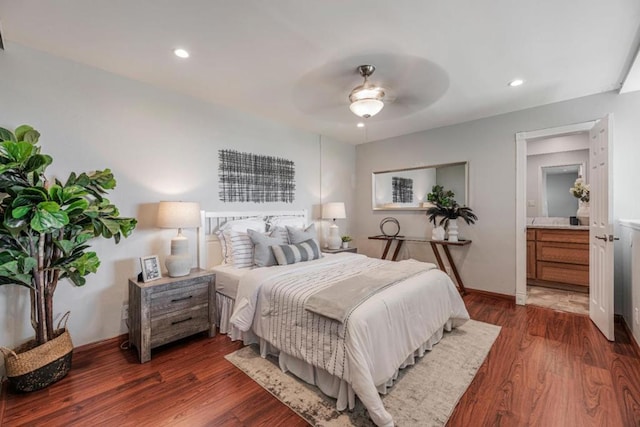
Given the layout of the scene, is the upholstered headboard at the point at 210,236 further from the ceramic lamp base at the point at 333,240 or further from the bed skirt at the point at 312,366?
the ceramic lamp base at the point at 333,240

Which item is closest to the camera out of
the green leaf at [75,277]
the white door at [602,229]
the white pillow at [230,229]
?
the green leaf at [75,277]

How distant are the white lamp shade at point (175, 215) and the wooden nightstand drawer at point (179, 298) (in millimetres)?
593

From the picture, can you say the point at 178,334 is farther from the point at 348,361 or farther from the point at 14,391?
the point at 348,361

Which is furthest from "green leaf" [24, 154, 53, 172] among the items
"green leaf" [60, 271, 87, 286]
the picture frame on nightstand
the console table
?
the console table

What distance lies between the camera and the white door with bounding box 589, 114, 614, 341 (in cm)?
261

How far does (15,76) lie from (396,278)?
3.45 m

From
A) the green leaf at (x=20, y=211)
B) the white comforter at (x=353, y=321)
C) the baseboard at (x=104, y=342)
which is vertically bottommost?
the baseboard at (x=104, y=342)

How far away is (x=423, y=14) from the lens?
6.06ft

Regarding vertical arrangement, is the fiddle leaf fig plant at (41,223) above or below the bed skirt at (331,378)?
above

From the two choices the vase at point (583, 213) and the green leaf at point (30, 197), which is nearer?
the green leaf at point (30, 197)

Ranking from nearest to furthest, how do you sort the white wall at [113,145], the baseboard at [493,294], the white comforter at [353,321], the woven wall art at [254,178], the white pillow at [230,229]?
the white comforter at [353,321] → the white wall at [113,145] → the white pillow at [230,229] → the woven wall art at [254,178] → the baseboard at [493,294]

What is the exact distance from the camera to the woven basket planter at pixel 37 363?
6.18 feet

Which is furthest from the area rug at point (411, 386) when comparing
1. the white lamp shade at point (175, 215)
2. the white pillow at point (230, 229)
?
the white lamp shade at point (175, 215)

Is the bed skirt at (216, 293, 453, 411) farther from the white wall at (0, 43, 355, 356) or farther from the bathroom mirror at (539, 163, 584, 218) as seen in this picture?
the bathroom mirror at (539, 163, 584, 218)
